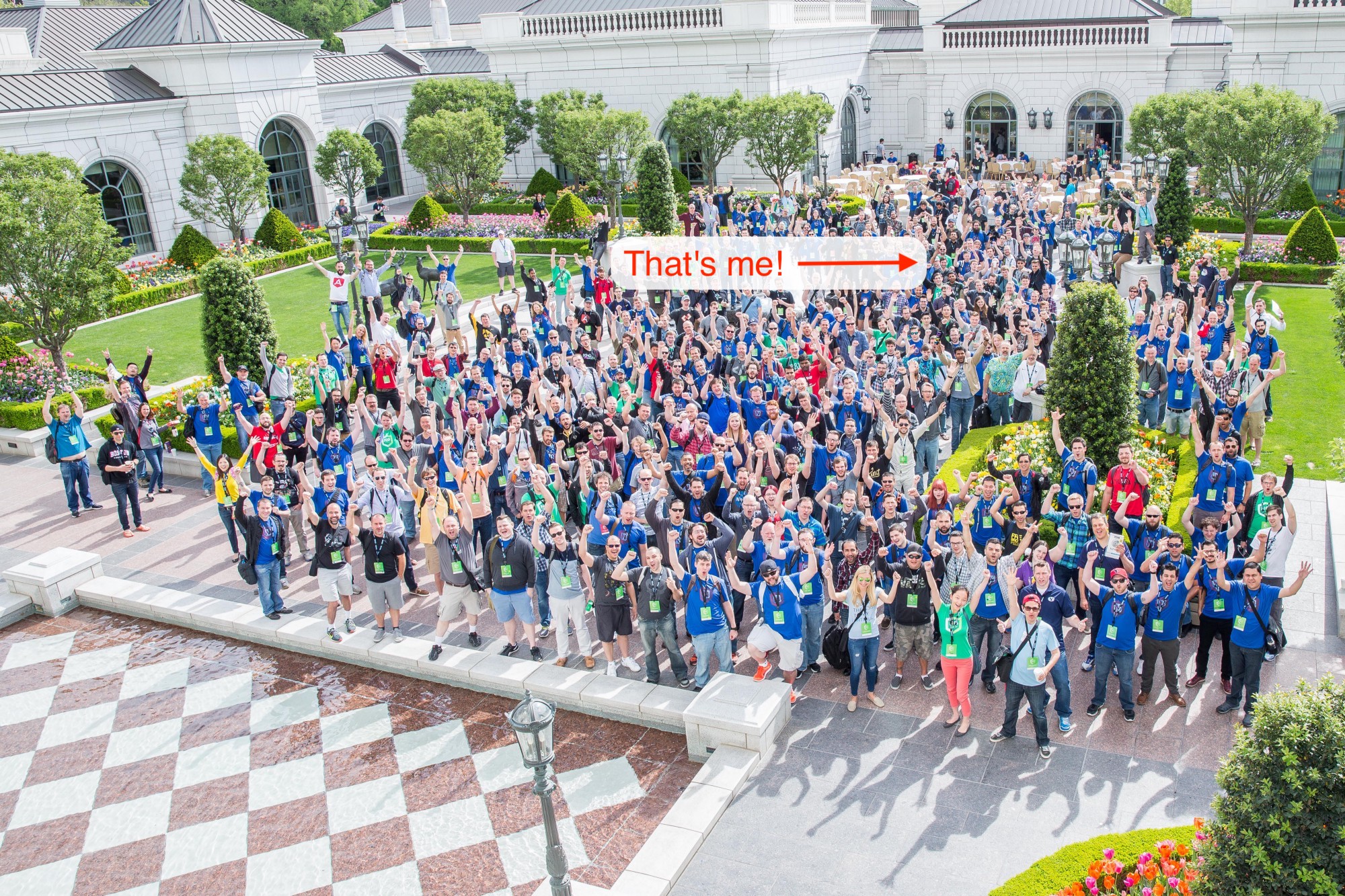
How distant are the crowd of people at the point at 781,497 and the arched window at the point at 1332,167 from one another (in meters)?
15.9

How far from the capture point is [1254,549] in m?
9.39

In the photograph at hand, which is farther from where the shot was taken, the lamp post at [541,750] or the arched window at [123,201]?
the arched window at [123,201]

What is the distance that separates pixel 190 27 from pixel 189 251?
8167 millimetres

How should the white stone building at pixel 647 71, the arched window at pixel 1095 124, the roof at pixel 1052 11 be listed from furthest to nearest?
the arched window at pixel 1095 124
the roof at pixel 1052 11
the white stone building at pixel 647 71

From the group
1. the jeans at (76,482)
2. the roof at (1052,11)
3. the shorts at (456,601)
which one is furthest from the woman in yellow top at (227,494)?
the roof at (1052,11)

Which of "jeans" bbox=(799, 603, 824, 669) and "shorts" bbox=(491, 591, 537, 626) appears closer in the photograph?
"jeans" bbox=(799, 603, 824, 669)

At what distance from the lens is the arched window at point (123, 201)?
102 ft

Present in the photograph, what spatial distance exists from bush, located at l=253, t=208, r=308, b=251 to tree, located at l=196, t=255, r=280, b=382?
15394mm

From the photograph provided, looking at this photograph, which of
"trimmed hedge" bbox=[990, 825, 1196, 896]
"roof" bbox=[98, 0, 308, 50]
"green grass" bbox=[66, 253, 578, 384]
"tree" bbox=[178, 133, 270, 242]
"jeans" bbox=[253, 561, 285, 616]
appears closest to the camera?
"trimmed hedge" bbox=[990, 825, 1196, 896]

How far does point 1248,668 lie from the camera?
8.83 meters

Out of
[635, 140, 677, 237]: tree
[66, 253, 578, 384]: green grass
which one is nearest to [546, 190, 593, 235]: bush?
[66, 253, 578, 384]: green grass

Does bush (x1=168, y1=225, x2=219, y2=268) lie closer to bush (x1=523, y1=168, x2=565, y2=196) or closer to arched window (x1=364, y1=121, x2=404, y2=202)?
bush (x1=523, y1=168, x2=565, y2=196)

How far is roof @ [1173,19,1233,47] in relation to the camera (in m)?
36.2

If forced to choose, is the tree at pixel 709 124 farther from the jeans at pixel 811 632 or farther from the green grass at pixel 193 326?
the jeans at pixel 811 632
